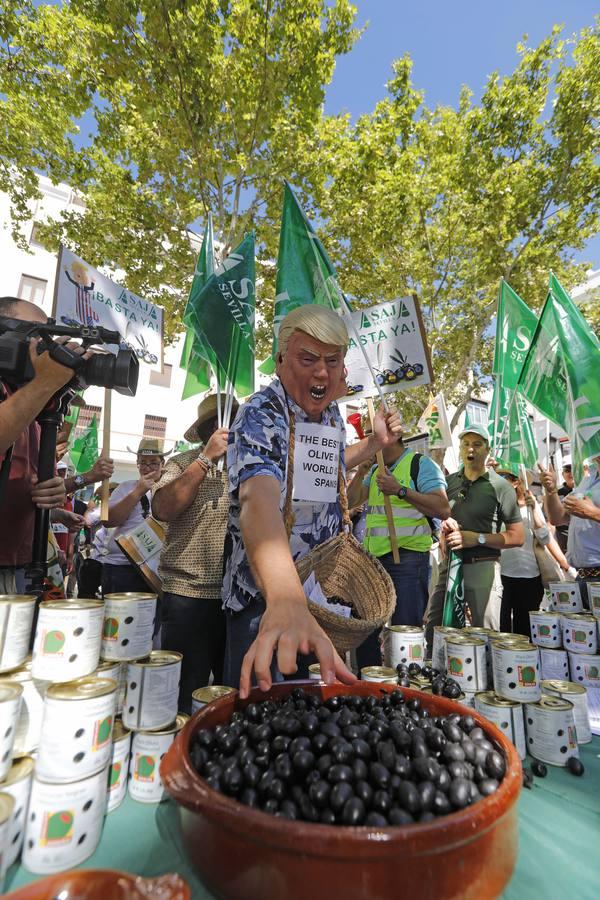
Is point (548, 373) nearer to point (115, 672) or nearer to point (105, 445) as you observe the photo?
point (105, 445)

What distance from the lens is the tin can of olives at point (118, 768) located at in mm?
1057

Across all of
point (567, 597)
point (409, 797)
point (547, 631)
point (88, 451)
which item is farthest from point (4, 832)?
point (88, 451)

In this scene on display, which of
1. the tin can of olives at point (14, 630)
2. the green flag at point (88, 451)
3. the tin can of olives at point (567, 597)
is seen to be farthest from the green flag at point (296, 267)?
the green flag at point (88, 451)

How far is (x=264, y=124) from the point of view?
7578mm

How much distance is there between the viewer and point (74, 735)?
2.96ft

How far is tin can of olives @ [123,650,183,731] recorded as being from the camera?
120 cm

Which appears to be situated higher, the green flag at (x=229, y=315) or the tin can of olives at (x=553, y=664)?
the green flag at (x=229, y=315)

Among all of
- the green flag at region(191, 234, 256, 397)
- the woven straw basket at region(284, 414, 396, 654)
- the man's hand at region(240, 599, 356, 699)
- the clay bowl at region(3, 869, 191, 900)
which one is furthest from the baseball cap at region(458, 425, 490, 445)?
the clay bowl at region(3, 869, 191, 900)

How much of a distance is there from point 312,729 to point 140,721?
0.51m

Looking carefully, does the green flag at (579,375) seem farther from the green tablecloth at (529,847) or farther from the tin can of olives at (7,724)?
the tin can of olives at (7,724)

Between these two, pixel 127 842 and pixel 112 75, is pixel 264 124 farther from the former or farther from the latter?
pixel 127 842

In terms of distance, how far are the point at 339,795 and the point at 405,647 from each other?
3.75 feet

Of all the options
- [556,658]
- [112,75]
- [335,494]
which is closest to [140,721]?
[335,494]

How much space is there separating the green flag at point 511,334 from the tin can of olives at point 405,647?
3498mm
